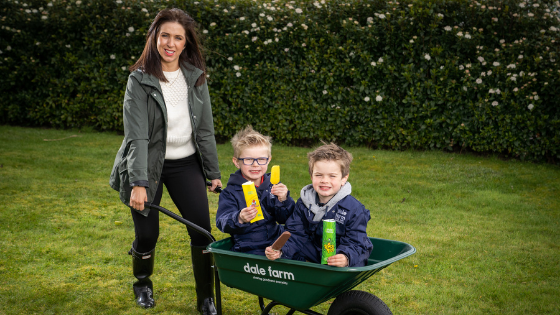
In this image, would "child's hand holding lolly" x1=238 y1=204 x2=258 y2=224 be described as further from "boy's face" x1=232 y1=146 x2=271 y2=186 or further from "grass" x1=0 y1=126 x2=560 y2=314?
"grass" x1=0 y1=126 x2=560 y2=314

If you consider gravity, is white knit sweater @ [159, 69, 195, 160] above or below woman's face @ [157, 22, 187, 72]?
below

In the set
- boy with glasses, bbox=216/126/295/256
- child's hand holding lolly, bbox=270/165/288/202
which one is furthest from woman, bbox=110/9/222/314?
child's hand holding lolly, bbox=270/165/288/202

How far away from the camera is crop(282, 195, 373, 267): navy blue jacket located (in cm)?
237

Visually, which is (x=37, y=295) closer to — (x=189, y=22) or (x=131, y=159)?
(x=131, y=159)

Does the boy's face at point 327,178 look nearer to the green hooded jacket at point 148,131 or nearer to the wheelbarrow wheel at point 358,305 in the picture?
the wheelbarrow wheel at point 358,305

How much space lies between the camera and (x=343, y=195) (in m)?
2.50

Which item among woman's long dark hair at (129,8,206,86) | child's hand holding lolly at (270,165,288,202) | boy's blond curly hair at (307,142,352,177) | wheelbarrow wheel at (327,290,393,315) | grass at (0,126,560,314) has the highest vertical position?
Result: woman's long dark hair at (129,8,206,86)

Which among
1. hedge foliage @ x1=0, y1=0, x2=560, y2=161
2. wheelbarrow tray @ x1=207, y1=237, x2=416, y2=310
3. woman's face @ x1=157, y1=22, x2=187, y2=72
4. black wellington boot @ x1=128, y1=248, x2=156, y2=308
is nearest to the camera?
wheelbarrow tray @ x1=207, y1=237, x2=416, y2=310

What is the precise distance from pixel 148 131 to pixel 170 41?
533 mm

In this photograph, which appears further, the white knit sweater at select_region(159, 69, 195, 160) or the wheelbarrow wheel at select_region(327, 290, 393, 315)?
the white knit sweater at select_region(159, 69, 195, 160)

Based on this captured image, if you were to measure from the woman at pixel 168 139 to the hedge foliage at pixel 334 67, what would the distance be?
457cm

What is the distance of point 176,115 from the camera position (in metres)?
2.92

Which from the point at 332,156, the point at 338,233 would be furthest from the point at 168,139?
the point at 338,233

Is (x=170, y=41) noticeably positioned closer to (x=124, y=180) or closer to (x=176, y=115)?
(x=176, y=115)
